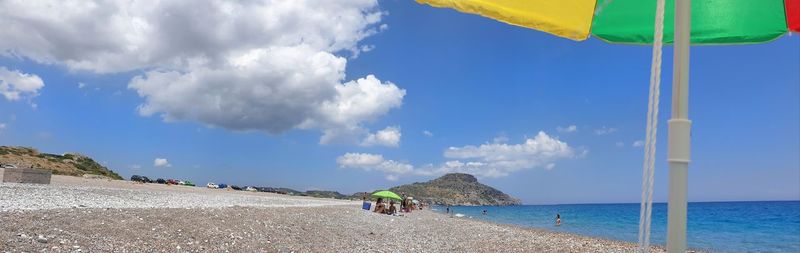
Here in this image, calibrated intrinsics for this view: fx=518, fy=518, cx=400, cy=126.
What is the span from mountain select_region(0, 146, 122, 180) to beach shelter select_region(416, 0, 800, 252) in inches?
2415

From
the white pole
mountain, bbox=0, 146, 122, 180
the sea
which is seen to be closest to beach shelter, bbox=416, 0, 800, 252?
the white pole

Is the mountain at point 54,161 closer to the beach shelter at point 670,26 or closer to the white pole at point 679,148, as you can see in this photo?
the beach shelter at point 670,26

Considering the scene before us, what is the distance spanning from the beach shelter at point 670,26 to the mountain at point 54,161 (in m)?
61.3

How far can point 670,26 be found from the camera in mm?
3906

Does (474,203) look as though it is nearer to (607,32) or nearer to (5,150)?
(5,150)

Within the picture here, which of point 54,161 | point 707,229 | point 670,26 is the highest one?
point 670,26

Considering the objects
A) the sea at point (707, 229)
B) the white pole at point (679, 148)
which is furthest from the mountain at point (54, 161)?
the white pole at point (679, 148)

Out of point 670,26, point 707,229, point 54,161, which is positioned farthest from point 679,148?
point 54,161

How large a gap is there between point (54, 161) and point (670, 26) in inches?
2835

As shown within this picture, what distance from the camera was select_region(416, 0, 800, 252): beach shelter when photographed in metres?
2.35

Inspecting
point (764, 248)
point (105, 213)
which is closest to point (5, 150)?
point (105, 213)

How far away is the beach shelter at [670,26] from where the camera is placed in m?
2.35

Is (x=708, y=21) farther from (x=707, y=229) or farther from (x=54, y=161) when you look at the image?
(x=54, y=161)

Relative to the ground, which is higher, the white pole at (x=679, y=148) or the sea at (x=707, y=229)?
the white pole at (x=679, y=148)
